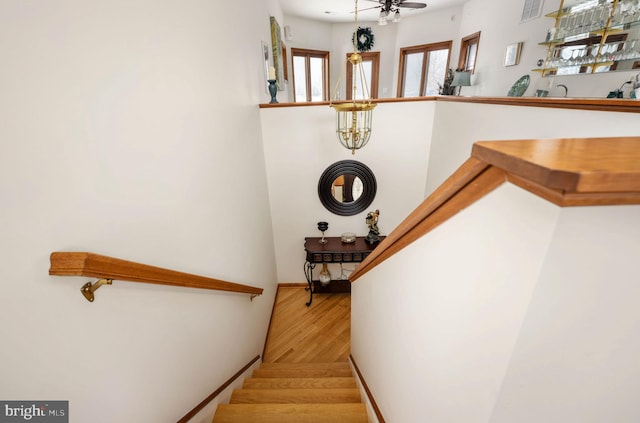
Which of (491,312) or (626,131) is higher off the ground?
(626,131)

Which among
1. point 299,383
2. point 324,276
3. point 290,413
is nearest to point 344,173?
point 324,276

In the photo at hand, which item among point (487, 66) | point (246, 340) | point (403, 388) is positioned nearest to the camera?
point (403, 388)

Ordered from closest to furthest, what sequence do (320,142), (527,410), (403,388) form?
(527,410), (403,388), (320,142)

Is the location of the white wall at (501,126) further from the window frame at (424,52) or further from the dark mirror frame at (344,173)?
the window frame at (424,52)

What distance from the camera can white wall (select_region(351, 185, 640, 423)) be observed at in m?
0.37

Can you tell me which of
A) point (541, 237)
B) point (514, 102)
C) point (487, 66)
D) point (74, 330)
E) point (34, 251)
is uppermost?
point (487, 66)

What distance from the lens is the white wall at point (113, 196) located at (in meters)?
0.60

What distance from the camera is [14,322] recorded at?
586 mm

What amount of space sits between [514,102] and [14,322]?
2.35m

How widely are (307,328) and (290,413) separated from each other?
1.65 m

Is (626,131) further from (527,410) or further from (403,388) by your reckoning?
(403,388)

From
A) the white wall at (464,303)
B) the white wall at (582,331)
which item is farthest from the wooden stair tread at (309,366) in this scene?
the white wall at (582,331)

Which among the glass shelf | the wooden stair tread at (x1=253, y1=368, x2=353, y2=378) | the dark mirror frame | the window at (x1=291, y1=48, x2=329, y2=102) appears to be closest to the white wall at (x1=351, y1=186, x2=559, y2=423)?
the wooden stair tread at (x1=253, y1=368, x2=353, y2=378)

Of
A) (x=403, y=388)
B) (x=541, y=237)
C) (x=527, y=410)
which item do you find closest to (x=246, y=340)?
(x=403, y=388)
